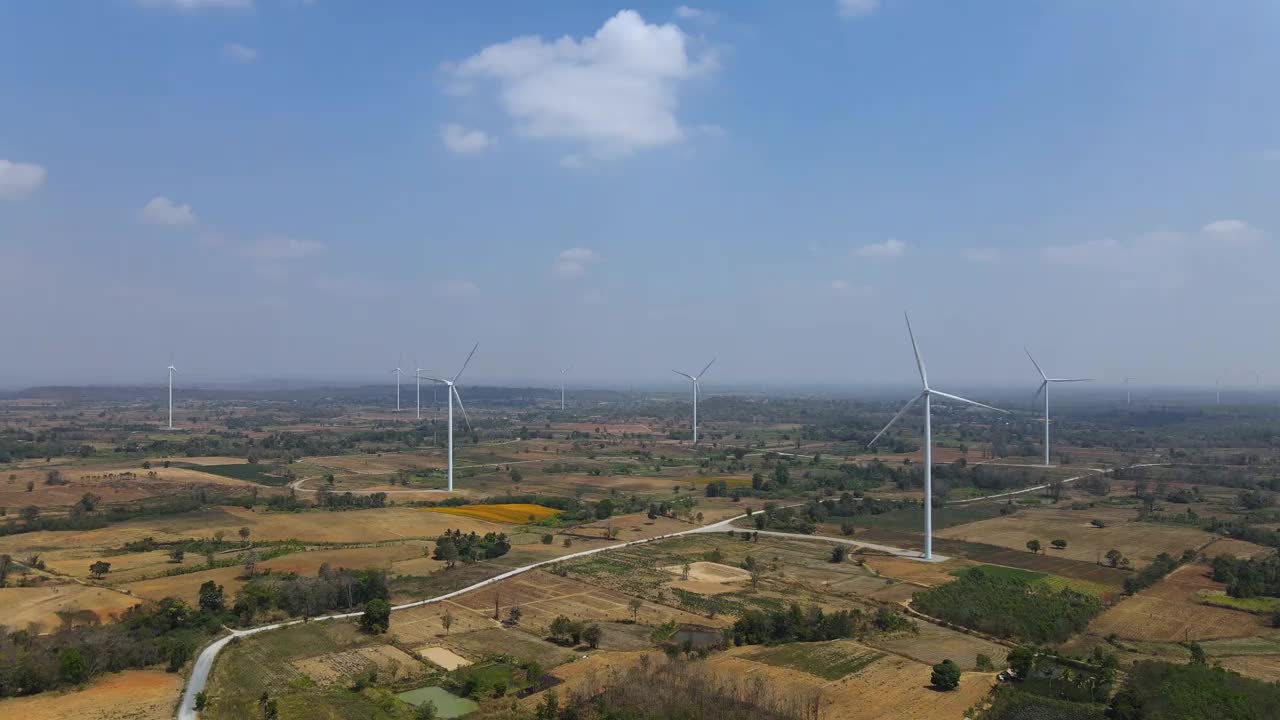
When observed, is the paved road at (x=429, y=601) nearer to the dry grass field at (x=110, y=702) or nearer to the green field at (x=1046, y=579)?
the dry grass field at (x=110, y=702)

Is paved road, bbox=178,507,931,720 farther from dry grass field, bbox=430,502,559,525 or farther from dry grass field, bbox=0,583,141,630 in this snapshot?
dry grass field, bbox=430,502,559,525

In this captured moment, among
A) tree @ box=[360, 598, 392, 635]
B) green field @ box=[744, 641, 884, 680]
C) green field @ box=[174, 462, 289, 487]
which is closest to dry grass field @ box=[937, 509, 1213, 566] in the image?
green field @ box=[744, 641, 884, 680]

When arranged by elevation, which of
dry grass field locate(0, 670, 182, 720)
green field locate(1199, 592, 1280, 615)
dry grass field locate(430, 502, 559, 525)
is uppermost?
dry grass field locate(0, 670, 182, 720)

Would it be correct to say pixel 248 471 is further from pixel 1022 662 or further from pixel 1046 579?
pixel 1022 662

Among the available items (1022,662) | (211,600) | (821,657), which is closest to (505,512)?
(211,600)

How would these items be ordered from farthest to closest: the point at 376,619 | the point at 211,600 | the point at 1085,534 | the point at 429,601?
the point at 1085,534 → the point at 429,601 → the point at 211,600 → the point at 376,619
